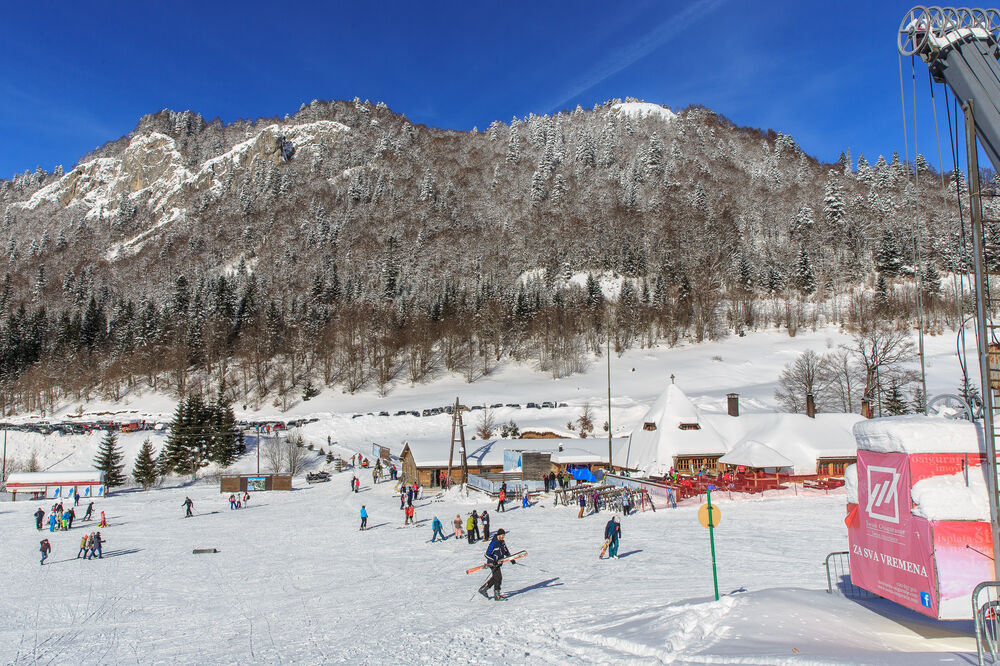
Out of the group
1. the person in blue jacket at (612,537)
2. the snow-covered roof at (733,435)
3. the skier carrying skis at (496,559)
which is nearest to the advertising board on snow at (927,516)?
the skier carrying skis at (496,559)

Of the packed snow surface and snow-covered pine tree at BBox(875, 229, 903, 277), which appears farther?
snow-covered pine tree at BBox(875, 229, 903, 277)

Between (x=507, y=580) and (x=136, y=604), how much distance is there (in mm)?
9003

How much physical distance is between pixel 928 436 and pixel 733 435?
3520cm

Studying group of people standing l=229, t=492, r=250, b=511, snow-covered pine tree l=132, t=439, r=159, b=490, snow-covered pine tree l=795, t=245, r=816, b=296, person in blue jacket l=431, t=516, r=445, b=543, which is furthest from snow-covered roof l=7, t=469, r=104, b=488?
snow-covered pine tree l=795, t=245, r=816, b=296

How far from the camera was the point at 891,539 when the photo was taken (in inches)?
299

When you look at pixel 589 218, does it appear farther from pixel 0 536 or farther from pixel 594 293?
pixel 0 536

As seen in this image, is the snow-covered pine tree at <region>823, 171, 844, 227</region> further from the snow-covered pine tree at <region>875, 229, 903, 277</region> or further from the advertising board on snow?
the advertising board on snow

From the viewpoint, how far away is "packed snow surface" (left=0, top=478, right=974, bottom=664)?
343 inches

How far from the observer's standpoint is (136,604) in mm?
15023

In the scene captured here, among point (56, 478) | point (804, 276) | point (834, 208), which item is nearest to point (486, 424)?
point (56, 478)

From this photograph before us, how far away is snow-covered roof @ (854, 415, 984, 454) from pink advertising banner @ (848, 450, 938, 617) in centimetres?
16

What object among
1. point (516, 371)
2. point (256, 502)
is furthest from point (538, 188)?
point (256, 502)

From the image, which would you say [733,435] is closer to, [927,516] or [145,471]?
[927,516]

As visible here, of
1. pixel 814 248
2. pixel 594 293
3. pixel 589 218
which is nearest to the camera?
pixel 594 293
